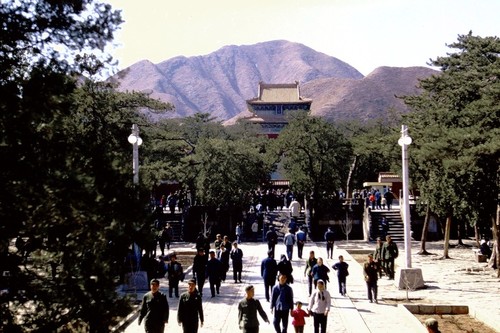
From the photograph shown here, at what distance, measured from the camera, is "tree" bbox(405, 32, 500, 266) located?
67.2ft

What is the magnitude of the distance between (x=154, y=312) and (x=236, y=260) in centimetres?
870

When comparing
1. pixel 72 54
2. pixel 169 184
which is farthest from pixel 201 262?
pixel 169 184

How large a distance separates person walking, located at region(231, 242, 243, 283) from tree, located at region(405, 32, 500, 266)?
722cm

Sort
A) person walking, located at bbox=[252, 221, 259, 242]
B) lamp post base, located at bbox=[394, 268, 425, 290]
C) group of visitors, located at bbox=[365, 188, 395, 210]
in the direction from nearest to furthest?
1. lamp post base, located at bbox=[394, 268, 425, 290]
2. person walking, located at bbox=[252, 221, 259, 242]
3. group of visitors, located at bbox=[365, 188, 395, 210]

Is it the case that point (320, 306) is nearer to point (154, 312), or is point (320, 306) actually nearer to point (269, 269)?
point (154, 312)

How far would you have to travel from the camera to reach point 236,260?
18641 millimetres

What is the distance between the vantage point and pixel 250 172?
116 ft

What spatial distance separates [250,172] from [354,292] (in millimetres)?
17841

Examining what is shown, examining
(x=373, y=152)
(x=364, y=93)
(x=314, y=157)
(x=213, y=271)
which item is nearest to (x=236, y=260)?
(x=213, y=271)

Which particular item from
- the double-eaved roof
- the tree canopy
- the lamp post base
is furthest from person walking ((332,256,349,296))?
the double-eaved roof

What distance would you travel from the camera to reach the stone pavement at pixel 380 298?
1349 centimetres

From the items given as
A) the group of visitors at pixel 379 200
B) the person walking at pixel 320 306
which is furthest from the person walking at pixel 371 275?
the group of visitors at pixel 379 200

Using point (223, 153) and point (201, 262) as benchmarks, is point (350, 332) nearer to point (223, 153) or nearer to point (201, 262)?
point (201, 262)

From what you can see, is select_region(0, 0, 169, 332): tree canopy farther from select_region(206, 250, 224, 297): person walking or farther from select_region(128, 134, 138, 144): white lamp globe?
select_region(128, 134, 138, 144): white lamp globe
